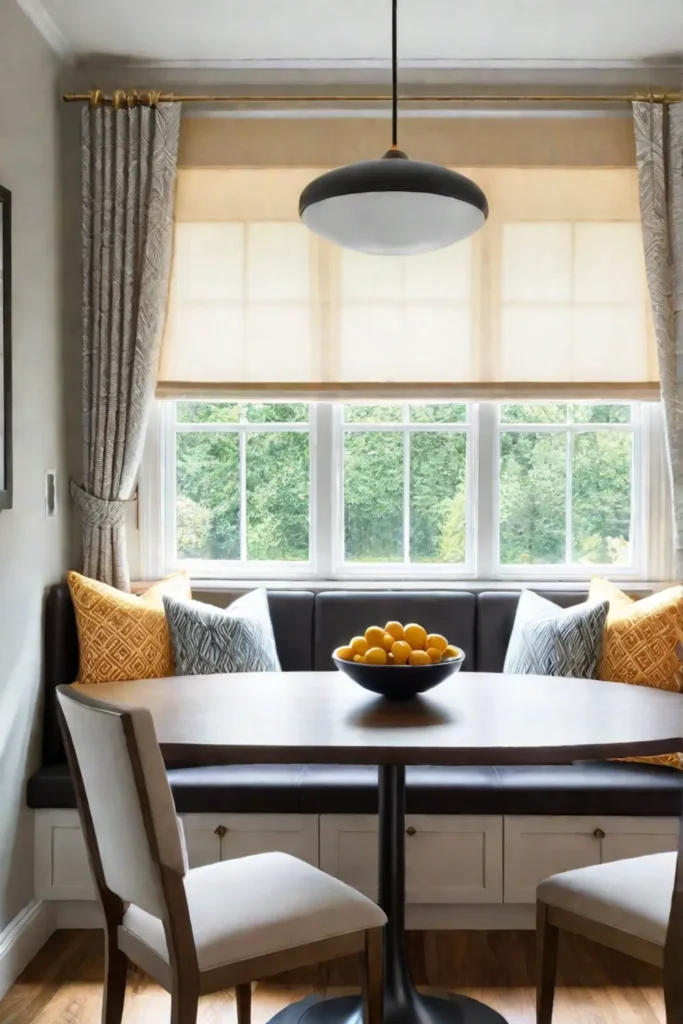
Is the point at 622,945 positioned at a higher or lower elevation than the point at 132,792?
lower

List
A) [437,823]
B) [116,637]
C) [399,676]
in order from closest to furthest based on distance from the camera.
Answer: [399,676] < [437,823] < [116,637]

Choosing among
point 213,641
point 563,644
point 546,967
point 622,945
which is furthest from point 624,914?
point 213,641

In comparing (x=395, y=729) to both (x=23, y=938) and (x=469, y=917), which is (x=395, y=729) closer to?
(x=469, y=917)

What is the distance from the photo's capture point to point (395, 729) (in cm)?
197

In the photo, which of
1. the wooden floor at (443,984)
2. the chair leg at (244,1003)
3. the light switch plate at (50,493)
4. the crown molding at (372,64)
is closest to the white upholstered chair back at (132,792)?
the chair leg at (244,1003)

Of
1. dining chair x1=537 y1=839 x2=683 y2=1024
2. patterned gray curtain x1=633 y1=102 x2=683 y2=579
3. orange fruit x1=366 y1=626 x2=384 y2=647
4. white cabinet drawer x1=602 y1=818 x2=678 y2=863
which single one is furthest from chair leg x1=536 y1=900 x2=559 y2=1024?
patterned gray curtain x1=633 y1=102 x2=683 y2=579

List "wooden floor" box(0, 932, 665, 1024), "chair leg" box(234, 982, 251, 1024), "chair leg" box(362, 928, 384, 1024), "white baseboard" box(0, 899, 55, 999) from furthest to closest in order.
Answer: "white baseboard" box(0, 899, 55, 999) < "wooden floor" box(0, 932, 665, 1024) < "chair leg" box(234, 982, 251, 1024) < "chair leg" box(362, 928, 384, 1024)

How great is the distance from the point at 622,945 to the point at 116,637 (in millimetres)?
1846

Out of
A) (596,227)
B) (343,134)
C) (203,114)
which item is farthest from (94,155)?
(596,227)

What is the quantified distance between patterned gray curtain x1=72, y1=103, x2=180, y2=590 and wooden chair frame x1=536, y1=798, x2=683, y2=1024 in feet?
6.42

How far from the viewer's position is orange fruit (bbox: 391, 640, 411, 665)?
2.20 m

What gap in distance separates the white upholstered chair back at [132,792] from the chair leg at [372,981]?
47 cm

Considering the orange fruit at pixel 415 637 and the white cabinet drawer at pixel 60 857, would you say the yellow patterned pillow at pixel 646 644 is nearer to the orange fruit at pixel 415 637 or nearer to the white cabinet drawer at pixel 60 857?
the orange fruit at pixel 415 637

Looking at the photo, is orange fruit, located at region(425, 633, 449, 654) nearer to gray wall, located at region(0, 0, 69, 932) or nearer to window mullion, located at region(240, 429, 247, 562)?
gray wall, located at region(0, 0, 69, 932)
